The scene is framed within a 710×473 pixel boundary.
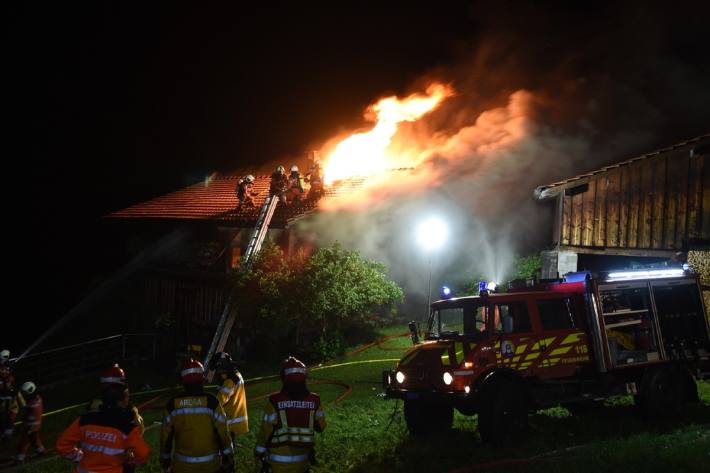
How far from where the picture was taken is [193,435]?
17.9 feet

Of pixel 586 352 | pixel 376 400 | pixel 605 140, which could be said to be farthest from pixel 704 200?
pixel 376 400

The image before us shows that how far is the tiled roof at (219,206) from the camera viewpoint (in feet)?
62.3

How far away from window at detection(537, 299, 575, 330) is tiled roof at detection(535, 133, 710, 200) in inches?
304

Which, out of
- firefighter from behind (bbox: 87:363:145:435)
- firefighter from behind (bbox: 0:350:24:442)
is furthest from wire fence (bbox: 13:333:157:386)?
firefighter from behind (bbox: 87:363:145:435)

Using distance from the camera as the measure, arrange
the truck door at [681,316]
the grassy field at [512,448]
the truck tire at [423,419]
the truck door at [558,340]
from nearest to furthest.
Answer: the grassy field at [512,448] → the truck door at [558,340] → the truck tire at [423,419] → the truck door at [681,316]

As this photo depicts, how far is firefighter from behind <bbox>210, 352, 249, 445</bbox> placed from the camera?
7.51 metres

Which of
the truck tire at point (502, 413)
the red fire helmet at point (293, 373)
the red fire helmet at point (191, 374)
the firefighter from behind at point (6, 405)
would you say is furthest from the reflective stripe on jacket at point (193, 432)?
the firefighter from behind at point (6, 405)

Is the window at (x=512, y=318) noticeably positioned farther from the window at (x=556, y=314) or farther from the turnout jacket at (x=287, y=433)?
the turnout jacket at (x=287, y=433)

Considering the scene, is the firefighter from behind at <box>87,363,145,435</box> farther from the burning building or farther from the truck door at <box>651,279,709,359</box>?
the burning building

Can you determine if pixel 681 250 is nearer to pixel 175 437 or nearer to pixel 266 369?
pixel 266 369

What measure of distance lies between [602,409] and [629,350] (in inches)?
54.7

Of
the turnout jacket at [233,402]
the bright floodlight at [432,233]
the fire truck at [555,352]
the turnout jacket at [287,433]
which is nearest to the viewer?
the turnout jacket at [287,433]

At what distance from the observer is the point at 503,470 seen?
21.8ft

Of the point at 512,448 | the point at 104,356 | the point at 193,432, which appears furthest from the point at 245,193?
the point at 193,432
